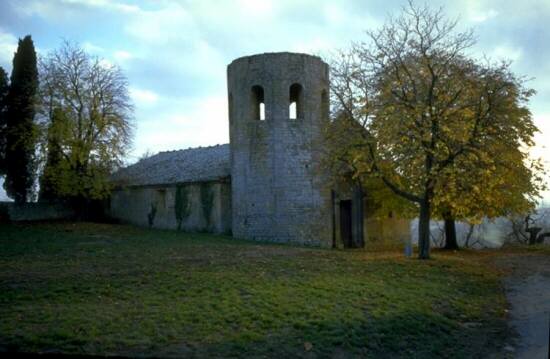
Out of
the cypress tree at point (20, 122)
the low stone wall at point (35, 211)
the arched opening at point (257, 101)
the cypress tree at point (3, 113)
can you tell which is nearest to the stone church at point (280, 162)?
the arched opening at point (257, 101)

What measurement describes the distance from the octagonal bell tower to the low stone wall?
14.8m

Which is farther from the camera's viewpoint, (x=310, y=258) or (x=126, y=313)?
(x=310, y=258)

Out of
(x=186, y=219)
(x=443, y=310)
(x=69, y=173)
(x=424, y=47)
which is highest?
(x=424, y=47)

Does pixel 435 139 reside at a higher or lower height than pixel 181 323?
higher

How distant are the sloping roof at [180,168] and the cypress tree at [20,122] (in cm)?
545

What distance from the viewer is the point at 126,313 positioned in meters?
11.0

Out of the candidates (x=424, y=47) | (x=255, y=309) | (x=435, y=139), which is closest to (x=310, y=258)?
(x=435, y=139)

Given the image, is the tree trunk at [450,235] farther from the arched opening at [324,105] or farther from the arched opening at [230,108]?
the arched opening at [230,108]

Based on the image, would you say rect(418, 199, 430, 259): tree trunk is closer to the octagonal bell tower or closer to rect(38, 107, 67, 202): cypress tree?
the octagonal bell tower

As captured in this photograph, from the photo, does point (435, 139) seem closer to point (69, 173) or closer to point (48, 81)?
point (69, 173)

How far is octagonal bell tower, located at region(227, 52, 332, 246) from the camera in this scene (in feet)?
84.3

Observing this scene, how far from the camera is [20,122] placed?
106 feet

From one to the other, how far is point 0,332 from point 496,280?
1493 centimetres

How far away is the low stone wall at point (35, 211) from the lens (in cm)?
3209
